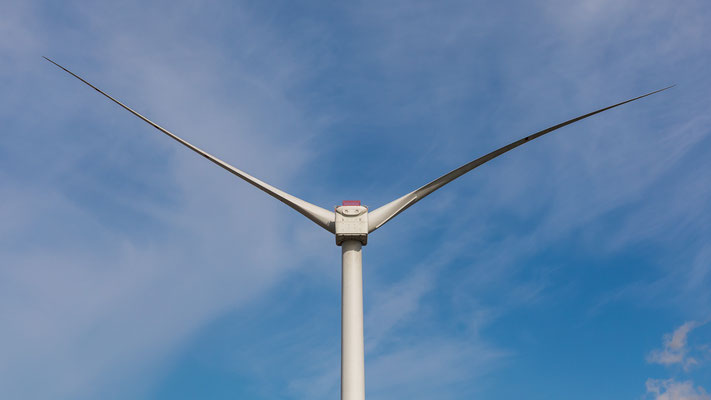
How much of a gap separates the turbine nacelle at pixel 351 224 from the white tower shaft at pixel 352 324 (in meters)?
0.35

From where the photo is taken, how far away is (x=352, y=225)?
1282 inches

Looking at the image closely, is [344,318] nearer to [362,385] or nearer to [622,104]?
[362,385]

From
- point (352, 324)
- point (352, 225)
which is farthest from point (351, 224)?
point (352, 324)

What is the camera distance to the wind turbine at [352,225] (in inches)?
1161

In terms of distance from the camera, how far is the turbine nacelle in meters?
32.4

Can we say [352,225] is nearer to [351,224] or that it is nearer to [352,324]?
[351,224]

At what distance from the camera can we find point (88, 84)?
1318 inches

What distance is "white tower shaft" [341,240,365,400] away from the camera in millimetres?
29047

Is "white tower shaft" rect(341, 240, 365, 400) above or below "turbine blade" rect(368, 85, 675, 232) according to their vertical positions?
below

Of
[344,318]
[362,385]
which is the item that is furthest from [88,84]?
[362,385]

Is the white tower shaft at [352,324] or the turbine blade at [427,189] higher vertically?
the turbine blade at [427,189]

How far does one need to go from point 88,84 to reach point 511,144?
20893 mm

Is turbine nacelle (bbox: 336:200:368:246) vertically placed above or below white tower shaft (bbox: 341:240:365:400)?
above

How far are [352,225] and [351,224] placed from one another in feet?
0.24
